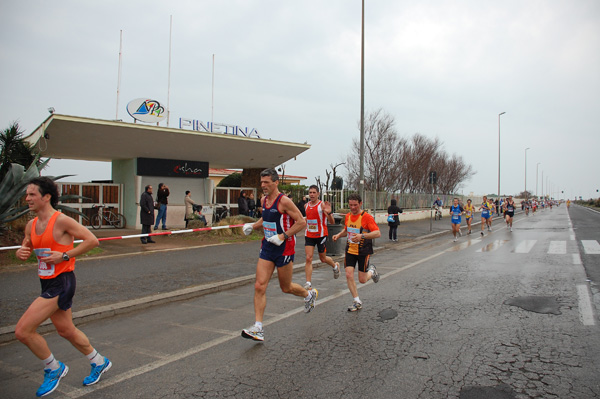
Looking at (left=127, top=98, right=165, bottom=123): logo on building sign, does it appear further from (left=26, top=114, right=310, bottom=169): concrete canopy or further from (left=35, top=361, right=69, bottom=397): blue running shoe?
(left=35, top=361, right=69, bottom=397): blue running shoe

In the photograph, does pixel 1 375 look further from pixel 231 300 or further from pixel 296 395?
pixel 231 300

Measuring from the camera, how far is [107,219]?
63.4 ft

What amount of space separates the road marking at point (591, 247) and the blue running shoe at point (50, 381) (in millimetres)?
13443

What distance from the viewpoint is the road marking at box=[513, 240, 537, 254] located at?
13245 millimetres

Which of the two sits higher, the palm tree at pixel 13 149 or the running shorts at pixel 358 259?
the palm tree at pixel 13 149

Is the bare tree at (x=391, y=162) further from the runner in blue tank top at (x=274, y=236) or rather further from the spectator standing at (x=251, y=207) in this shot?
the runner in blue tank top at (x=274, y=236)

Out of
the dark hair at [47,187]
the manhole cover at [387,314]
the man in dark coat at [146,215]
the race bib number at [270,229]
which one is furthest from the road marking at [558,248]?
the dark hair at [47,187]

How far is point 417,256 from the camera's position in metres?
12.8

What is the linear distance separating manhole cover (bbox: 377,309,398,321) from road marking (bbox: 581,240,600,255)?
9.27 m

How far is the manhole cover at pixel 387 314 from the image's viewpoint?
19.2 feet

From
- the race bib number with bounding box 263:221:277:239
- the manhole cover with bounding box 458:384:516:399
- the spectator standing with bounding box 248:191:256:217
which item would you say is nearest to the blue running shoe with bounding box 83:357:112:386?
the race bib number with bounding box 263:221:277:239

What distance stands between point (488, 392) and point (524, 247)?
485 inches

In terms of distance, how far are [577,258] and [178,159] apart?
16928mm

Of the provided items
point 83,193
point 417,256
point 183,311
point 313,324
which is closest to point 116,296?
point 183,311
